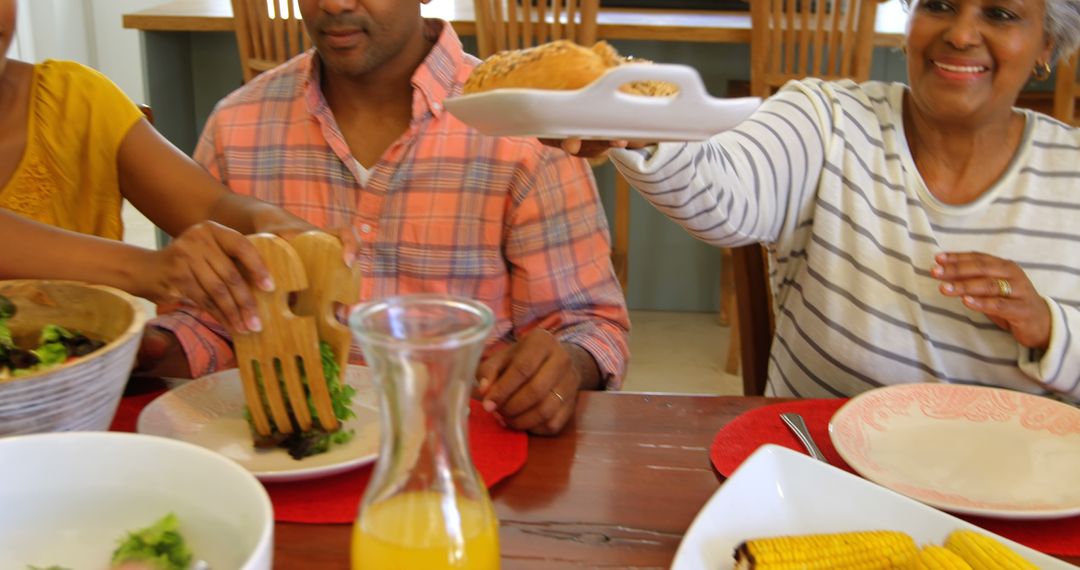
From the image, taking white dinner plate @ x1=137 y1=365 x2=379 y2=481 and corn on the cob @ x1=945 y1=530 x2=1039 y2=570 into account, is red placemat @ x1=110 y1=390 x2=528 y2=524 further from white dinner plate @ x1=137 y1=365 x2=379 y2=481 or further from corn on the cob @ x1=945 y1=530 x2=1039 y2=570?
corn on the cob @ x1=945 y1=530 x2=1039 y2=570

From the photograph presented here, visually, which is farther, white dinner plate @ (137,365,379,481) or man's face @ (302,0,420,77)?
man's face @ (302,0,420,77)

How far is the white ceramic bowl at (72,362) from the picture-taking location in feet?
2.54

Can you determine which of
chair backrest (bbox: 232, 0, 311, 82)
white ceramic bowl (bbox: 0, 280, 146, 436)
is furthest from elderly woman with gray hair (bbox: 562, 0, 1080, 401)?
chair backrest (bbox: 232, 0, 311, 82)

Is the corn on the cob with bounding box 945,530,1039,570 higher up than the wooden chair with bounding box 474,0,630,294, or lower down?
lower down

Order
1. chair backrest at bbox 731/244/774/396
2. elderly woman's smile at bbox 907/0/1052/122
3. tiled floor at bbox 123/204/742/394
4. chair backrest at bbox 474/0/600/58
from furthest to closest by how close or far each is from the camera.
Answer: tiled floor at bbox 123/204/742/394
chair backrest at bbox 474/0/600/58
chair backrest at bbox 731/244/774/396
elderly woman's smile at bbox 907/0/1052/122

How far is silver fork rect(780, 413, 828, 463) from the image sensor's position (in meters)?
1.02

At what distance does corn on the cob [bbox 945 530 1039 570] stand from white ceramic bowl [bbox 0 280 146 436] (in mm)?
724

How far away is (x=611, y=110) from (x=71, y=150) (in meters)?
1.02

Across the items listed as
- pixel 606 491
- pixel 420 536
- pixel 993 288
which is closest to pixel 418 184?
pixel 606 491

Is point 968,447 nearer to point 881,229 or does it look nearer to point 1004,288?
point 1004,288

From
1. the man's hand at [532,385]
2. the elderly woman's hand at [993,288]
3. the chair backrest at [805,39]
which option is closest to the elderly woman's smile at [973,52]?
the elderly woman's hand at [993,288]

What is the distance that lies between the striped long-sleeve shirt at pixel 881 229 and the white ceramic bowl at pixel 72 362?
76 cm

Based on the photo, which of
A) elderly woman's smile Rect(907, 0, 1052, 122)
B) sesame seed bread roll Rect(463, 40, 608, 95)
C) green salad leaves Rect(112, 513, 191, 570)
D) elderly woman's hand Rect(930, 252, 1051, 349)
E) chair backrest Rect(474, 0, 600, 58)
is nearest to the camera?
green salad leaves Rect(112, 513, 191, 570)

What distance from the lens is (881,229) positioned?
1.46 m
